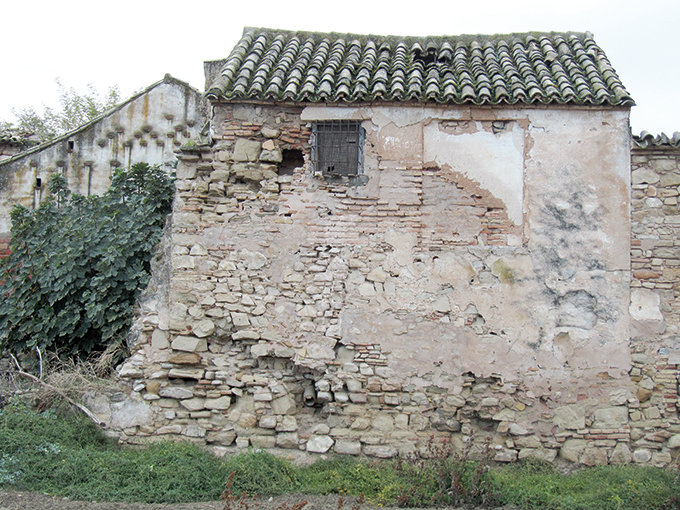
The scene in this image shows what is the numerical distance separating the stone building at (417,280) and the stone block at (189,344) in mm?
40

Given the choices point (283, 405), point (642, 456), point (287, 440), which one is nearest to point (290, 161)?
point (283, 405)

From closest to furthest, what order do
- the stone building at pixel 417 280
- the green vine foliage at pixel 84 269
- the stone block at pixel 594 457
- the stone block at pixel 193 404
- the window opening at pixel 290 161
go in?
the stone block at pixel 594 457 → the stone building at pixel 417 280 → the stone block at pixel 193 404 → the window opening at pixel 290 161 → the green vine foliage at pixel 84 269

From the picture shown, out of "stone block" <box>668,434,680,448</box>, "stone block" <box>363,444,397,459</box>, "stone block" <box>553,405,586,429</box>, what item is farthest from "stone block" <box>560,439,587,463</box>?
"stone block" <box>363,444,397,459</box>

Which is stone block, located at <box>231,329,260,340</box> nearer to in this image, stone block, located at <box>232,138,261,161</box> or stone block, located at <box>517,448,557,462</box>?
stone block, located at <box>232,138,261,161</box>

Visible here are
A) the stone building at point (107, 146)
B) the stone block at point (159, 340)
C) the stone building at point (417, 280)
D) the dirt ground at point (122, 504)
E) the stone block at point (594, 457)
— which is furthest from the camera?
the stone building at point (107, 146)

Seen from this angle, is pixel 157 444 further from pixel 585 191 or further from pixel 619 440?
pixel 585 191

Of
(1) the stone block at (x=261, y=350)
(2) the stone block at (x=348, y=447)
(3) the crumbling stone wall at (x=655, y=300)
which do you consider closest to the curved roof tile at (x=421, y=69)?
(3) the crumbling stone wall at (x=655, y=300)

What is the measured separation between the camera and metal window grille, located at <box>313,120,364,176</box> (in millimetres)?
8062

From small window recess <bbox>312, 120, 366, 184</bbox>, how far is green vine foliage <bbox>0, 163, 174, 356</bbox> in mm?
2439

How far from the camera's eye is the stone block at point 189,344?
785 centimetres

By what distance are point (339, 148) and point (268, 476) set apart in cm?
378

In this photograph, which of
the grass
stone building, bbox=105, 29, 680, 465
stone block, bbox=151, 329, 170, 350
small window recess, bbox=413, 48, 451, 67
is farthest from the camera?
small window recess, bbox=413, 48, 451, 67

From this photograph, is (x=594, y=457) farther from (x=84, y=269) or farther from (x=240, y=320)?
(x=84, y=269)

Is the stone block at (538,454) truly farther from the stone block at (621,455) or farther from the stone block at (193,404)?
the stone block at (193,404)
